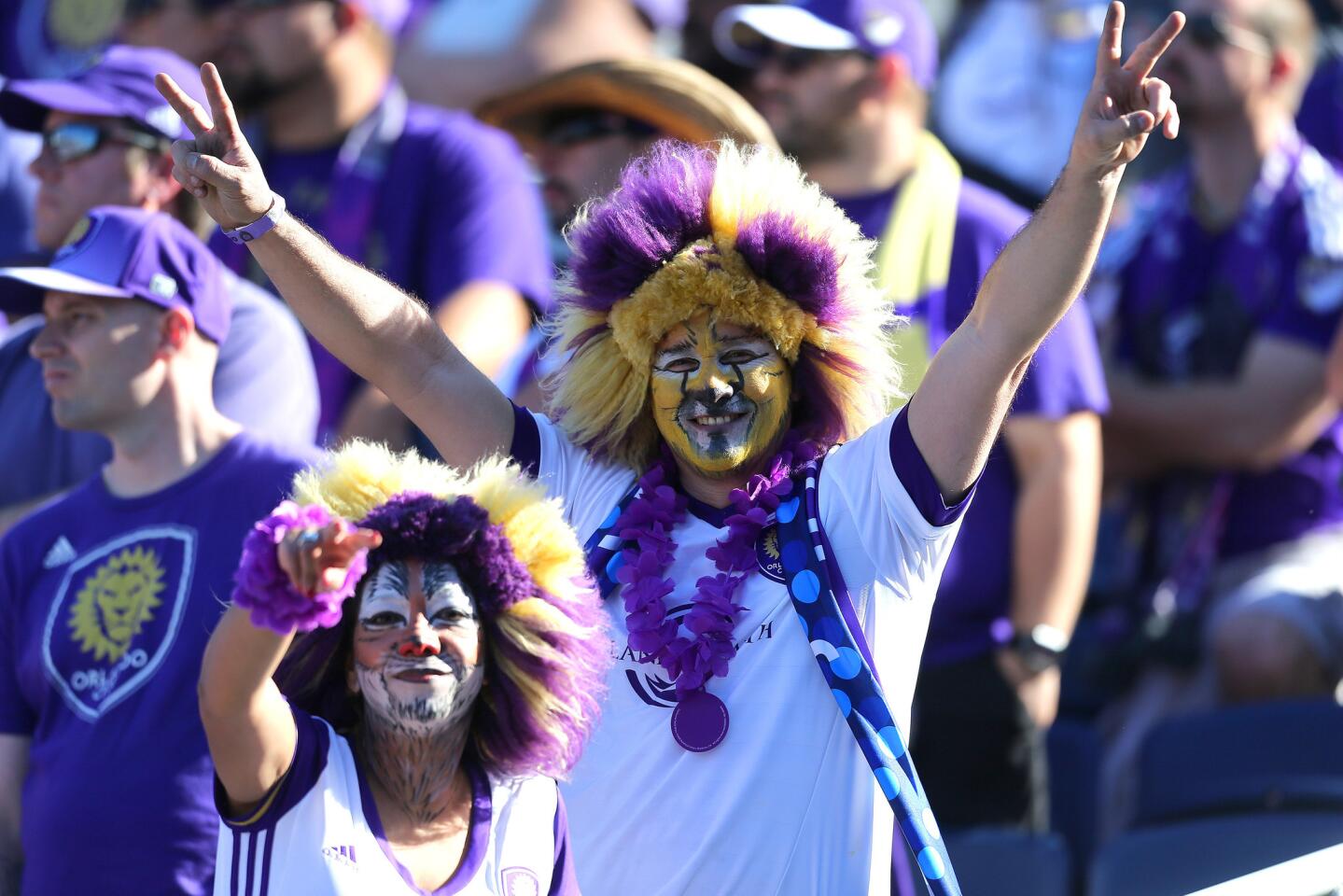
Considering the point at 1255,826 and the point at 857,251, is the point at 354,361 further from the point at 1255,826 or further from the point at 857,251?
the point at 1255,826

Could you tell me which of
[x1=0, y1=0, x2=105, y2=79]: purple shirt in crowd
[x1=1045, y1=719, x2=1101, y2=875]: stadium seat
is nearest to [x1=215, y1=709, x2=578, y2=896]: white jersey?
[x1=1045, y1=719, x2=1101, y2=875]: stadium seat

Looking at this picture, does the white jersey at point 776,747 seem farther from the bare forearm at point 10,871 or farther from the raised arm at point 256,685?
the bare forearm at point 10,871

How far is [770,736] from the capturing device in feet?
10.8

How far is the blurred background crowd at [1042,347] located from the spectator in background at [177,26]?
1 centimetres

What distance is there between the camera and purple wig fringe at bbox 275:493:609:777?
297 centimetres

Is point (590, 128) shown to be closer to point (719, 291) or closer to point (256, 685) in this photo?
point (719, 291)

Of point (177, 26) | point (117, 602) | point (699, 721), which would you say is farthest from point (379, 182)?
point (699, 721)

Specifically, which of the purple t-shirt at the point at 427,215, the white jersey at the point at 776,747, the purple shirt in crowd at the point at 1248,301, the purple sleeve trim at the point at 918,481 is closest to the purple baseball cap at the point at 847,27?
the purple t-shirt at the point at 427,215

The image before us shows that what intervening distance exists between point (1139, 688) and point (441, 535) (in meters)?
3.26

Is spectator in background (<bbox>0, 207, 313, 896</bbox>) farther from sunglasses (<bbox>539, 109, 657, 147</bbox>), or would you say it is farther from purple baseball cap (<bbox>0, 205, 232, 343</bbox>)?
sunglasses (<bbox>539, 109, 657, 147</bbox>)

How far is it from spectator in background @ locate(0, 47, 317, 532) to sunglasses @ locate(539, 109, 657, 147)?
0.97 meters

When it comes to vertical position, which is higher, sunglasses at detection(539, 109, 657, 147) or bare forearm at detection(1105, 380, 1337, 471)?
sunglasses at detection(539, 109, 657, 147)

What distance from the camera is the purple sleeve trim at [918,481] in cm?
325

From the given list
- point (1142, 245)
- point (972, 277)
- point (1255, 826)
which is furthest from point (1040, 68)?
point (1255, 826)
